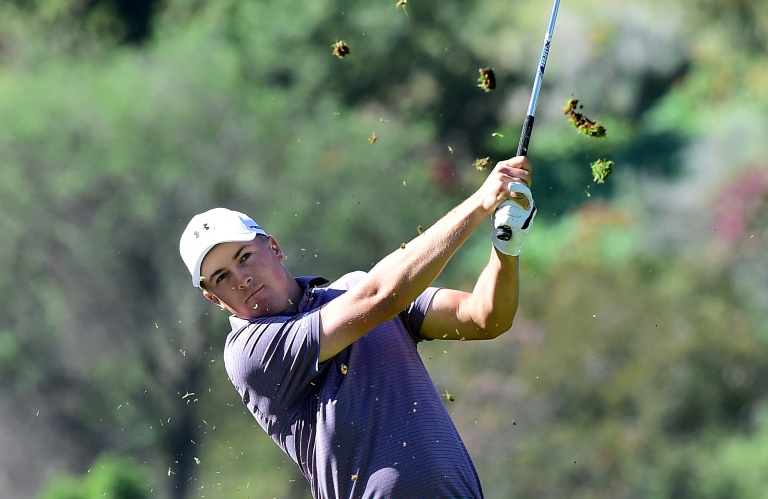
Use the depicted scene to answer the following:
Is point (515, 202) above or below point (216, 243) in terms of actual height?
below

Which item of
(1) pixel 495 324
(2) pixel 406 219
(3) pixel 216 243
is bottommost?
(1) pixel 495 324

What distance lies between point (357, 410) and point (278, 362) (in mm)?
258

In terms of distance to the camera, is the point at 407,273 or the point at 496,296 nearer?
the point at 407,273

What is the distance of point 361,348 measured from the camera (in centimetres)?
372

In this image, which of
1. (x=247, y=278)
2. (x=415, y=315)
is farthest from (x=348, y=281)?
(x=247, y=278)

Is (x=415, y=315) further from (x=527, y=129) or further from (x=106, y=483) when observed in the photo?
(x=106, y=483)

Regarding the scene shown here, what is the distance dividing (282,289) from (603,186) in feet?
52.8

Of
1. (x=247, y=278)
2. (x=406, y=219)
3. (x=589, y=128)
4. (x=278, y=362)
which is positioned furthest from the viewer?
(x=406, y=219)

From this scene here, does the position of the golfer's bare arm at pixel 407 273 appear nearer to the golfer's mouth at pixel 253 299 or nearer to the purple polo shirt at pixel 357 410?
the purple polo shirt at pixel 357 410

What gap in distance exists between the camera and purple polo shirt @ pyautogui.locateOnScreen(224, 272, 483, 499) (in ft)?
11.9

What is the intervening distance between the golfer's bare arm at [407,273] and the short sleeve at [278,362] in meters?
0.04

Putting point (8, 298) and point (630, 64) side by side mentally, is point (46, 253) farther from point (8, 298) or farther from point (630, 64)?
point (630, 64)

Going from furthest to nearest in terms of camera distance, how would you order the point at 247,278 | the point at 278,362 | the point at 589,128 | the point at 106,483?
1. the point at 106,483
2. the point at 589,128
3. the point at 247,278
4. the point at 278,362

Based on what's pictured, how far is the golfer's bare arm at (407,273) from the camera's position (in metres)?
3.56
